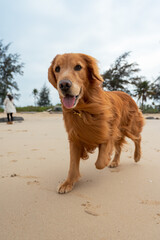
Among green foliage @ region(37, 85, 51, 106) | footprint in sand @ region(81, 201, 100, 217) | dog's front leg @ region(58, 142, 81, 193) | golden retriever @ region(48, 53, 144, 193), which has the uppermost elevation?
green foliage @ region(37, 85, 51, 106)

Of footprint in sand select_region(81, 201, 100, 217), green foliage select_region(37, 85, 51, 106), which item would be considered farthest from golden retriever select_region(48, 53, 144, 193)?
green foliage select_region(37, 85, 51, 106)

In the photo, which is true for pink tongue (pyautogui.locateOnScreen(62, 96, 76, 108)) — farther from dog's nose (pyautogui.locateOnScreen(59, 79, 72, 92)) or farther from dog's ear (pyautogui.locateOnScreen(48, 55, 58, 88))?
dog's ear (pyautogui.locateOnScreen(48, 55, 58, 88))

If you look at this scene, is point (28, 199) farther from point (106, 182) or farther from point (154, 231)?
point (154, 231)

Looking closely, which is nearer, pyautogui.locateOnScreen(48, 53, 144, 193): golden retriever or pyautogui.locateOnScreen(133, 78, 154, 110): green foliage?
pyautogui.locateOnScreen(48, 53, 144, 193): golden retriever

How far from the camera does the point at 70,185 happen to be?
7.38 ft

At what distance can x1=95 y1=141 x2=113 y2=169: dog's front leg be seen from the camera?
238cm

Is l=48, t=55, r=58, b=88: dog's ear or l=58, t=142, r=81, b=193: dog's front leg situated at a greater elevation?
l=48, t=55, r=58, b=88: dog's ear

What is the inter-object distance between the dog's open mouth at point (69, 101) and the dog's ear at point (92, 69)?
1.51 ft

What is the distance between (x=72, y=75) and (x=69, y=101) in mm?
293

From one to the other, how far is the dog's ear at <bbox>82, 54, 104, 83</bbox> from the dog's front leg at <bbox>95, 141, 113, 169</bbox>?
81 centimetres

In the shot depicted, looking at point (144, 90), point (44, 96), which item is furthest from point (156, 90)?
point (44, 96)

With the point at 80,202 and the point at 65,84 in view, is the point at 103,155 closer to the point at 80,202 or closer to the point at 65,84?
the point at 80,202

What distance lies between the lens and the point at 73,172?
2.38m

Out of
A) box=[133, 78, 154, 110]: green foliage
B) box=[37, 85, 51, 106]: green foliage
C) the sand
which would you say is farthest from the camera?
box=[37, 85, 51, 106]: green foliage
